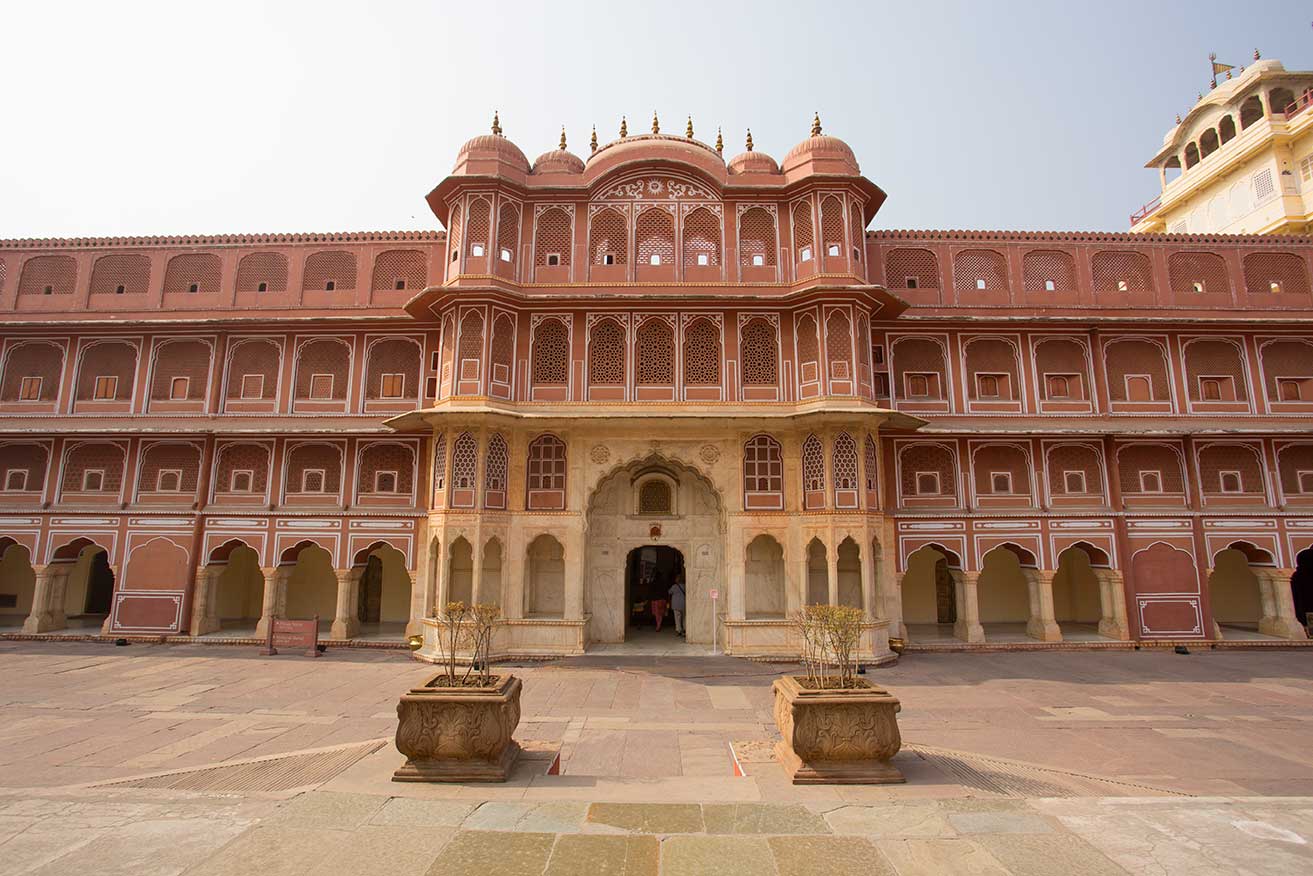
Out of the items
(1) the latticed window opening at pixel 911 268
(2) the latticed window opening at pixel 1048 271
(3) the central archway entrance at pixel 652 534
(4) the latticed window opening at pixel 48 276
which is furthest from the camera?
(4) the latticed window opening at pixel 48 276

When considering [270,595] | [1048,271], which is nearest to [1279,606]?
[1048,271]

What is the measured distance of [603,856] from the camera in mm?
4898

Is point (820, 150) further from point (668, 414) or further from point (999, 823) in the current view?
point (999, 823)

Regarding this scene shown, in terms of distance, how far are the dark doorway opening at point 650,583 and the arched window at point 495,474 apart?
4.94 metres

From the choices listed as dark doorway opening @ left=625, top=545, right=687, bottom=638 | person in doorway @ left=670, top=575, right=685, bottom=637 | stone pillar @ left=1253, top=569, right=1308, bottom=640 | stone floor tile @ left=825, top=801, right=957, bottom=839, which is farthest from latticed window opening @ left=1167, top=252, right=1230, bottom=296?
stone floor tile @ left=825, top=801, right=957, bottom=839

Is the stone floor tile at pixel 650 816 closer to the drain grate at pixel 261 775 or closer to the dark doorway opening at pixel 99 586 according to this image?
the drain grate at pixel 261 775

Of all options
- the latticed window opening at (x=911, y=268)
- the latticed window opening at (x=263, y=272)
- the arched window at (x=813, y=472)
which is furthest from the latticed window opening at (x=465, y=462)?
the latticed window opening at (x=911, y=268)

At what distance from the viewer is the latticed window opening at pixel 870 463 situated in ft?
51.4

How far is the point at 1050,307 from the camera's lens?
60.6 feet

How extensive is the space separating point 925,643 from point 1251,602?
11223 mm

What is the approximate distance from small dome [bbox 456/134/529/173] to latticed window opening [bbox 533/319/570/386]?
4.46m

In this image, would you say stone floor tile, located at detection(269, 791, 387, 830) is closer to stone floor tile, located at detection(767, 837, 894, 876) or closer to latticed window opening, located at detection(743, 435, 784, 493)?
stone floor tile, located at detection(767, 837, 894, 876)

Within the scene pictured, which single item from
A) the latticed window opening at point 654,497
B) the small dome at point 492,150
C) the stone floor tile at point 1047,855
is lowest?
the stone floor tile at point 1047,855

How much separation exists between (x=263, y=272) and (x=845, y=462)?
17.3m
